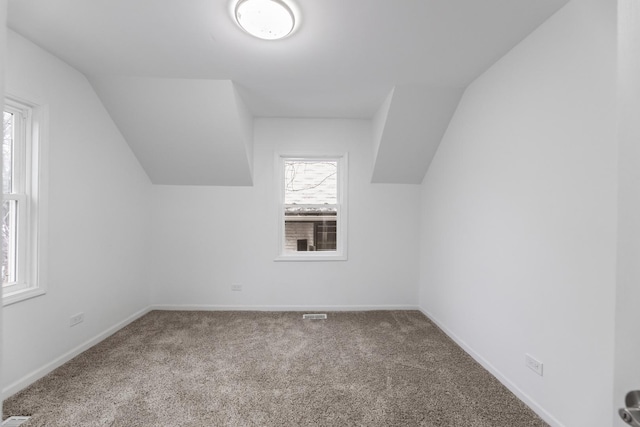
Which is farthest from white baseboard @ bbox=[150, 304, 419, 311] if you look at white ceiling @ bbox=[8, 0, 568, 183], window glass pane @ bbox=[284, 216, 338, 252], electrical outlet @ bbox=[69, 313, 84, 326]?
white ceiling @ bbox=[8, 0, 568, 183]

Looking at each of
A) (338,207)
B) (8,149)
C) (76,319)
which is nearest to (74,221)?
(8,149)

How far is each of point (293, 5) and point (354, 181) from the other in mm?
2235

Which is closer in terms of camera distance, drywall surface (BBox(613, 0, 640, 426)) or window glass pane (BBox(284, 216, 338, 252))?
drywall surface (BBox(613, 0, 640, 426))

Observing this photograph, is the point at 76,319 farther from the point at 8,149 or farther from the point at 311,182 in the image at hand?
the point at 311,182

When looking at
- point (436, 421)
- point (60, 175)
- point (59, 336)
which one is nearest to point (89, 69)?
point (60, 175)

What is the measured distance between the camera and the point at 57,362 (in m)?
2.32

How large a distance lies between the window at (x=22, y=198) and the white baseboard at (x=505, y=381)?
3.53 meters

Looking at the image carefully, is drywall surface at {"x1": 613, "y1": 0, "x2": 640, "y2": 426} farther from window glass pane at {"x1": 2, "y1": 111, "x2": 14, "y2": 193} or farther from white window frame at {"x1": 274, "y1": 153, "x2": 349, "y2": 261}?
window glass pane at {"x1": 2, "y1": 111, "x2": 14, "y2": 193}

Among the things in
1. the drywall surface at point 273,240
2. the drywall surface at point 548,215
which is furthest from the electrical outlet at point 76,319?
the drywall surface at point 548,215

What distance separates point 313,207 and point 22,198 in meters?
2.72

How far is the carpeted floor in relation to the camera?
1.82 m

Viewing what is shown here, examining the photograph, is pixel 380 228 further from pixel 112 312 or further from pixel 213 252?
pixel 112 312

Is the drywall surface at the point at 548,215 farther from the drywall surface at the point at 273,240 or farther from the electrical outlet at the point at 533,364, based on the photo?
the drywall surface at the point at 273,240

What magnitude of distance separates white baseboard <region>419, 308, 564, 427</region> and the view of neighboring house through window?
1608 millimetres
